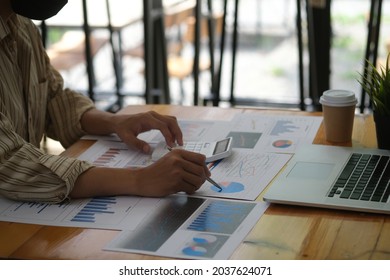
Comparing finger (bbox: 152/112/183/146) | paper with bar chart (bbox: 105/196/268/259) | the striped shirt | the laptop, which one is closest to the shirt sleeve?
the striped shirt

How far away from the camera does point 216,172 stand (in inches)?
63.3

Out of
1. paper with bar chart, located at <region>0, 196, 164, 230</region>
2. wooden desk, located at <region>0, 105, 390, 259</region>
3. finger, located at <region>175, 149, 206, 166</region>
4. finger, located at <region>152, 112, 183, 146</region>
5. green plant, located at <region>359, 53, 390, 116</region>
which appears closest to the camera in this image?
wooden desk, located at <region>0, 105, 390, 259</region>

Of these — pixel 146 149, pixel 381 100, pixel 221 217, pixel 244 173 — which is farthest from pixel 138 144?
pixel 381 100

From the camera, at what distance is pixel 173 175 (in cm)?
145

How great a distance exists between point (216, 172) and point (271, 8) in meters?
2.53

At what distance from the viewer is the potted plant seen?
168cm

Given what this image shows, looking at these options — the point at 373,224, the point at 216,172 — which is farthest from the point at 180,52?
the point at 373,224

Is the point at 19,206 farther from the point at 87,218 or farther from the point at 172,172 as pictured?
the point at 172,172

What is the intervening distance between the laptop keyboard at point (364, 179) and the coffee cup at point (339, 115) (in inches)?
4.8

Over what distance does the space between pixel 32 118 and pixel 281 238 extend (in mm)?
919

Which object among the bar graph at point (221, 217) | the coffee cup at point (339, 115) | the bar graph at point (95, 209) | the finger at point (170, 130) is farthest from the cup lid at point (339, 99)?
the bar graph at point (95, 209)

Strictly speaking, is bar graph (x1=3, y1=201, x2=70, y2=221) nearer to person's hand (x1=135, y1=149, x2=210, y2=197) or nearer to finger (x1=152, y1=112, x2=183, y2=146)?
person's hand (x1=135, y1=149, x2=210, y2=197)

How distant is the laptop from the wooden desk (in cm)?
2

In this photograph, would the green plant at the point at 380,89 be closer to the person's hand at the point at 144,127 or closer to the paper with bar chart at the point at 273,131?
the paper with bar chart at the point at 273,131
